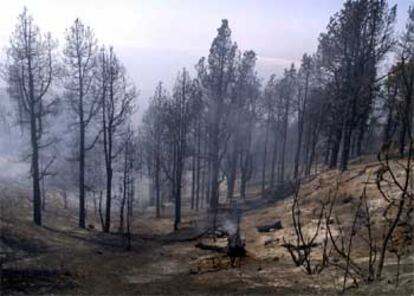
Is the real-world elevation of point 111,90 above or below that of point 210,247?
above

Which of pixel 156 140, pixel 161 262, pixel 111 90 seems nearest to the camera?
pixel 161 262

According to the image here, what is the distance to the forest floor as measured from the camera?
14.7 meters

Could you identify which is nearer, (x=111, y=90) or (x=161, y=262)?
(x=161, y=262)

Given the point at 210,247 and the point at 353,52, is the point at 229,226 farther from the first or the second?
the point at 353,52

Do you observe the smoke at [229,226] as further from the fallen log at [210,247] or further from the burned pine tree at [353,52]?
the burned pine tree at [353,52]

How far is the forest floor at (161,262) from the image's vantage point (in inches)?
577

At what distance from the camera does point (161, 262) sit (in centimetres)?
2114

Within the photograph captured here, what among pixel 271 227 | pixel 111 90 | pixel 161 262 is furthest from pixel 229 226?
pixel 111 90

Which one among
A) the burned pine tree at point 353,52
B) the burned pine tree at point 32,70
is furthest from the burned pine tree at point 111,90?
the burned pine tree at point 353,52

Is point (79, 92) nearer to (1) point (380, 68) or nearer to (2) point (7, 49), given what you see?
(2) point (7, 49)

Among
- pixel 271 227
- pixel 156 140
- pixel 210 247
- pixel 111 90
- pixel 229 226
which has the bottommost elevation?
pixel 229 226

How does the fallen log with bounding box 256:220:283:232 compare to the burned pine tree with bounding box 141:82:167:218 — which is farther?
the burned pine tree with bounding box 141:82:167:218

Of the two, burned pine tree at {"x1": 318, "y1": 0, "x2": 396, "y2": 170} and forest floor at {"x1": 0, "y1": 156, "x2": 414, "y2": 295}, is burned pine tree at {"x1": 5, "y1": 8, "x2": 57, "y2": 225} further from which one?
burned pine tree at {"x1": 318, "y1": 0, "x2": 396, "y2": 170}

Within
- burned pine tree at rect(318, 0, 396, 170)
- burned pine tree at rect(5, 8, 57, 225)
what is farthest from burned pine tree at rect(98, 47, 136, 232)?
burned pine tree at rect(318, 0, 396, 170)
